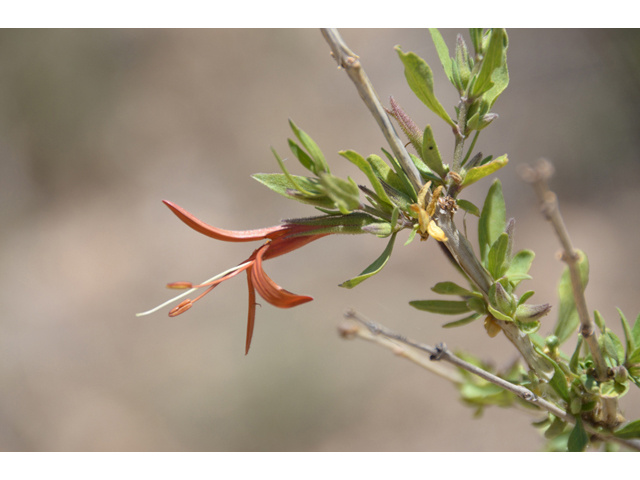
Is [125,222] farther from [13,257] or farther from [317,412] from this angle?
[317,412]

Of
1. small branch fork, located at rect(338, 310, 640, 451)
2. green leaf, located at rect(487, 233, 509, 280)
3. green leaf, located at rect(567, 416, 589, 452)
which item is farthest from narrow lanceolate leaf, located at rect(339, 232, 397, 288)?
green leaf, located at rect(567, 416, 589, 452)

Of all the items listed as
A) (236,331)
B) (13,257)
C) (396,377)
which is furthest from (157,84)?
(396,377)

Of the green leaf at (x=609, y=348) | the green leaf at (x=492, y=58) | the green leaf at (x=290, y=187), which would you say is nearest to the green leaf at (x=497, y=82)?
the green leaf at (x=492, y=58)

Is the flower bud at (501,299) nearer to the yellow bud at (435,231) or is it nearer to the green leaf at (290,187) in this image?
the yellow bud at (435,231)

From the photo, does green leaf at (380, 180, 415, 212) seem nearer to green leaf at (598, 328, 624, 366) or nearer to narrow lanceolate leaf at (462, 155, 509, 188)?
narrow lanceolate leaf at (462, 155, 509, 188)

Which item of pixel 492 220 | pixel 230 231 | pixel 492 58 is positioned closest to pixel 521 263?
→ pixel 492 220

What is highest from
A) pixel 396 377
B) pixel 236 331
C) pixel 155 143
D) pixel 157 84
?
pixel 157 84

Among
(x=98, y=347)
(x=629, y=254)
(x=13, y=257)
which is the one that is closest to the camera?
(x=629, y=254)
